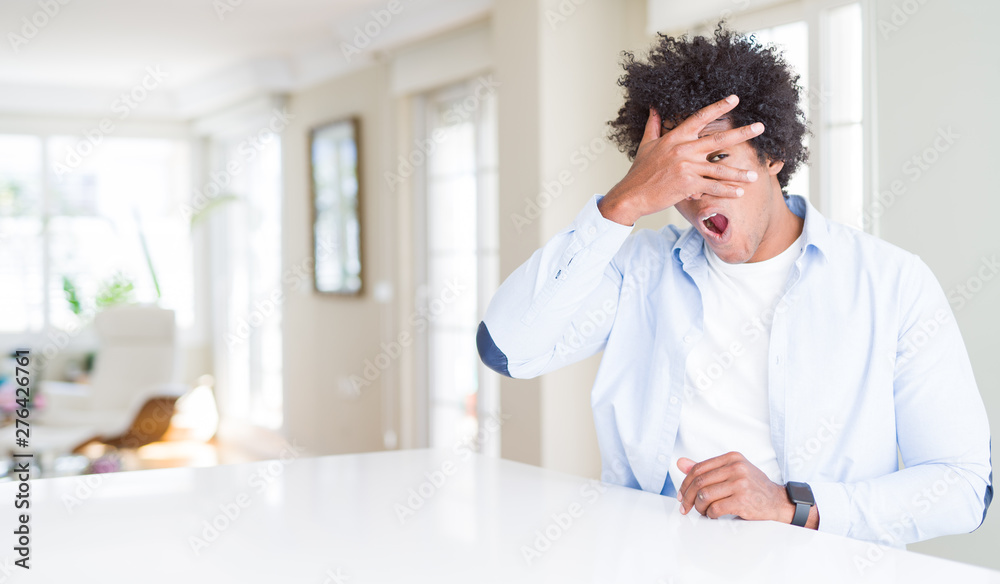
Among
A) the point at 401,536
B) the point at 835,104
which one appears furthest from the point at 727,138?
the point at 835,104

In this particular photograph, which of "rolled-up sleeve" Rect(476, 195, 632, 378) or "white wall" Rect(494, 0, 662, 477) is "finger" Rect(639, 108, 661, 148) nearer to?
"rolled-up sleeve" Rect(476, 195, 632, 378)

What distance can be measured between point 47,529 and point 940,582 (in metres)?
0.98

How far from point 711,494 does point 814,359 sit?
35 cm

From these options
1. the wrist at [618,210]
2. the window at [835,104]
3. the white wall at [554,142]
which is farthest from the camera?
the white wall at [554,142]

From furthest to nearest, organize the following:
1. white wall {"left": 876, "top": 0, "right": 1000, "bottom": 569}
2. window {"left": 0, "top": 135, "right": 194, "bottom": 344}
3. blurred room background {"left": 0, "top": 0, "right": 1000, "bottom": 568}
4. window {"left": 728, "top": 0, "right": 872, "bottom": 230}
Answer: window {"left": 0, "top": 135, "right": 194, "bottom": 344}
window {"left": 728, "top": 0, "right": 872, "bottom": 230}
blurred room background {"left": 0, "top": 0, "right": 1000, "bottom": 568}
white wall {"left": 876, "top": 0, "right": 1000, "bottom": 569}

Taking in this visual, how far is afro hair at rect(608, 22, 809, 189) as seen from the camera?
133cm

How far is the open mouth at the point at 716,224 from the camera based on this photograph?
1.29 m

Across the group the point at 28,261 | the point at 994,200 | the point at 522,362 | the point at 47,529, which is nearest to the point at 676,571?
the point at 522,362

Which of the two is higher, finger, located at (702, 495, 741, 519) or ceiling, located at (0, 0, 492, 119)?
ceiling, located at (0, 0, 492, 119)

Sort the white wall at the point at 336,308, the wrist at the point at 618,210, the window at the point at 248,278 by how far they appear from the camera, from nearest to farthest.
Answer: the wrist at the point at 618,210 < the white wall at the point at 336,308 < the window at the point at 248,278

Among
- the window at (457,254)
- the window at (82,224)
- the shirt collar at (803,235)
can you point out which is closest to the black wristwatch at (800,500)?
the shirt collar at (803,235)

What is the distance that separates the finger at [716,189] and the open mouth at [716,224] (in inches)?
2.2

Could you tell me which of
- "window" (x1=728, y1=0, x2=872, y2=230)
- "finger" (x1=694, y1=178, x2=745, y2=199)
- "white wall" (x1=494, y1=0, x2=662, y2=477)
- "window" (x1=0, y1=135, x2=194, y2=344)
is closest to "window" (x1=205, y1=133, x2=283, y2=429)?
"window" (x1=0, y1=135, x2=194, y2=344)

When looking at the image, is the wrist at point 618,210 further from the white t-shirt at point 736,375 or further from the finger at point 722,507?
the finger at point 722,507
